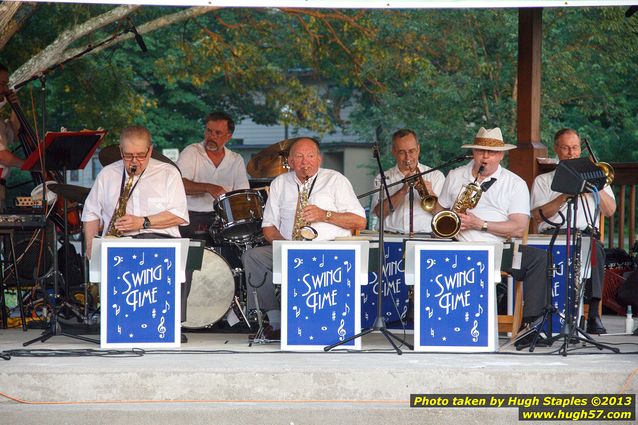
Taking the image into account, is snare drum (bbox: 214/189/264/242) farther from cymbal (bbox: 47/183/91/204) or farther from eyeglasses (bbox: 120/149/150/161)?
cymbal (bbox: 47/183/91/204)

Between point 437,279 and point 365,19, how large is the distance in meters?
9.81

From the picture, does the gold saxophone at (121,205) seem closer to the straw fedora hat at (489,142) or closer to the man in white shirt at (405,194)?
the man in white shirt at (405,194)


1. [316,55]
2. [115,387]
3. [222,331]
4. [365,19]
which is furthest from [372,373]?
[316,55]

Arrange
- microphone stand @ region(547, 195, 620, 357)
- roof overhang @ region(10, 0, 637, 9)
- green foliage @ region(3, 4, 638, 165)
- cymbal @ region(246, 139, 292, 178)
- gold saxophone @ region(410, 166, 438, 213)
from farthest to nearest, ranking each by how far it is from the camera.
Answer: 1. green foliage @ region(3, 4, 638, 165)
2. cymbal @ region(246, 139, 292, 178)
3. gold saxophone @ region(410, 166, 438, 213)
4. microphone stand @ region(547, 195, 620, 357)
5. roof overhang @ region(10, 0, 637, 9)

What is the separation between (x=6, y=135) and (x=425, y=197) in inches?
155

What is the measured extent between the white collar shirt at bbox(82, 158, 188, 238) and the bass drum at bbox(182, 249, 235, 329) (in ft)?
2.22

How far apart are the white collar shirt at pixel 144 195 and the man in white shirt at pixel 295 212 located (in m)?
0.61

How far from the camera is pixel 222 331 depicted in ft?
25.8

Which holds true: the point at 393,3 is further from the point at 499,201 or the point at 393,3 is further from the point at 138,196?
the point at 138,196

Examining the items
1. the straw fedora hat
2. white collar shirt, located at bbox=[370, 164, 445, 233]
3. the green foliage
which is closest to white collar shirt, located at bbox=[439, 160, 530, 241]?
the straw fedora hat

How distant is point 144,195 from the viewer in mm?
6934

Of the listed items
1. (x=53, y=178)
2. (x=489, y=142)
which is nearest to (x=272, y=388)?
(x=489, y=142)

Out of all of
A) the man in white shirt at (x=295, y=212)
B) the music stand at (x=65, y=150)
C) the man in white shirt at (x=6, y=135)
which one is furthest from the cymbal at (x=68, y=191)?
the man in white shirt at (x=6, y=135)

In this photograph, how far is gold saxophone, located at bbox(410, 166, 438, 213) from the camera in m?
7.76
